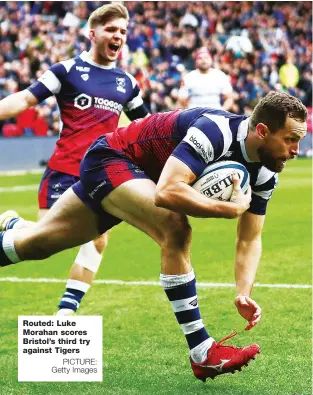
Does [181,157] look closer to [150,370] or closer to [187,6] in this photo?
[150,370]

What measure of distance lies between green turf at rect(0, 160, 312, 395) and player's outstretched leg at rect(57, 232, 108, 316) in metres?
0.30

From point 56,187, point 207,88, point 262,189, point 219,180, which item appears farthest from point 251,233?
point 207,88

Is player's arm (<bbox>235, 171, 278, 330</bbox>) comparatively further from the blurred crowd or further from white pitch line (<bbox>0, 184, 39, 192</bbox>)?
the blurred crowd

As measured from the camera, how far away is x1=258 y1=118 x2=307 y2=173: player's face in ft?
16.2

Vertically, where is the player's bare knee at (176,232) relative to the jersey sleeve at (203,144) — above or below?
below

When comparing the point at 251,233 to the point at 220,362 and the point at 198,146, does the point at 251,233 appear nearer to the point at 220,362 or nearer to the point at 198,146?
the point at 220,362

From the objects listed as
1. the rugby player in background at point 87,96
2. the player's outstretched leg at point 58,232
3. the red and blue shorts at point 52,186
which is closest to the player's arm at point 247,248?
the player's outstretched leg at point 58,232

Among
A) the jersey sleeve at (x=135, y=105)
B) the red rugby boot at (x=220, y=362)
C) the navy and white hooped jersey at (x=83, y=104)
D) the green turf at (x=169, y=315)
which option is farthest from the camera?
the jersey sleeve at (x=135, y=105)

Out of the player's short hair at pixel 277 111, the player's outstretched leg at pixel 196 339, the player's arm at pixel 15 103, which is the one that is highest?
the player's short hair at pixel 277 111

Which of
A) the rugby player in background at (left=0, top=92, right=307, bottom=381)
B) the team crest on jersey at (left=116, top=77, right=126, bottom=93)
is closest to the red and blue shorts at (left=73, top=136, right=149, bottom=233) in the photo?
the rugby player in background at (left=0, top=92, right=307, bottom=381)

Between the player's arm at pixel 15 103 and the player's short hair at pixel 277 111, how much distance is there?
2.62m
